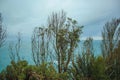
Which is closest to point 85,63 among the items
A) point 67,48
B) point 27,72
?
point 27,72

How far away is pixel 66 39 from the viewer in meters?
14.3

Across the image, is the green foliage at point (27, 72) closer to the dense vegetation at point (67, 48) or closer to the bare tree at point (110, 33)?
the dense vegetation at point (67, 48)

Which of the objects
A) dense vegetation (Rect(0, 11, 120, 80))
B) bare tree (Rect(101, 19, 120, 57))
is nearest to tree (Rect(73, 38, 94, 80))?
dense vegetation (Rect(0, 11, 120, 80))

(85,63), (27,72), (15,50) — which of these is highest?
(15,50)

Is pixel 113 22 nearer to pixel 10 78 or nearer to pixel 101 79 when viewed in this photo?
pixel 101 79

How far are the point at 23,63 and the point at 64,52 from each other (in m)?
7.68

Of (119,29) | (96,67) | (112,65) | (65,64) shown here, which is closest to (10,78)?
(96,67)

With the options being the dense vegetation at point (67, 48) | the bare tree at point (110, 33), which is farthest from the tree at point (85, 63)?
the bare tree at point (110, 33)

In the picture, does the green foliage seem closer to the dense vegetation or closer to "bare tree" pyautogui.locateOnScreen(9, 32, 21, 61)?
the dense vegetation

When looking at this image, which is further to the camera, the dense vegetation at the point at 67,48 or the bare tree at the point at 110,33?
the bare tree at the point at 110,33

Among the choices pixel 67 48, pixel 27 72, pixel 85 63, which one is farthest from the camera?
pixel 67 48

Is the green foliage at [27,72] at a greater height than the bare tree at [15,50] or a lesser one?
lesser

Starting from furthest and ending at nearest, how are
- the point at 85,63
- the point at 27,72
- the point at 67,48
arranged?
the point at 67,48
the point at 85,63
the point at 27,72

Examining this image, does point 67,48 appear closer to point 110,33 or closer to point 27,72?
point 110,33
